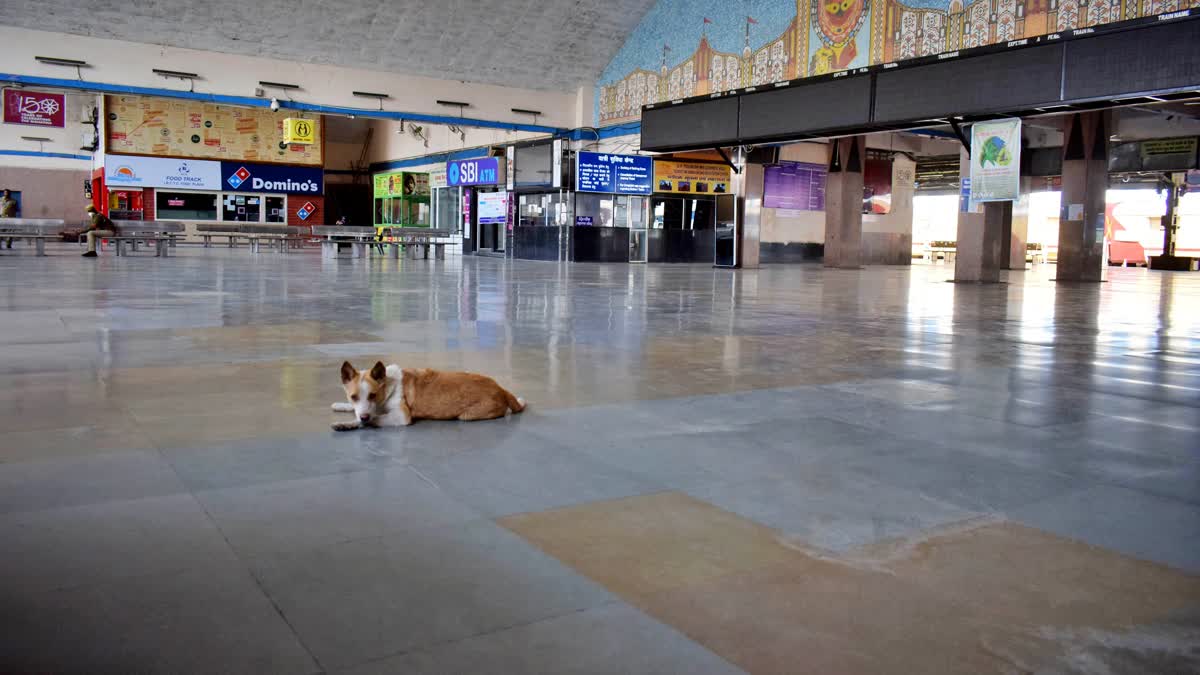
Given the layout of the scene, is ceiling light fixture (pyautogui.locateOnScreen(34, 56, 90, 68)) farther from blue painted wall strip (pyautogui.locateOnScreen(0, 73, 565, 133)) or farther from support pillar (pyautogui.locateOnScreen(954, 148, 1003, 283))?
support pillar (pyautogui.locateOnScreen(954, 148, 1003, 283))

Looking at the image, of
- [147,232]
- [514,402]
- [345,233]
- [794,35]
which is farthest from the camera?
[345,233]

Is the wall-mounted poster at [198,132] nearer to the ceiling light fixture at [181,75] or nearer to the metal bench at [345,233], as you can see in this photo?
the metal bench at [345,233]

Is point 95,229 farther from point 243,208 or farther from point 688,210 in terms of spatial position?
point 688,210

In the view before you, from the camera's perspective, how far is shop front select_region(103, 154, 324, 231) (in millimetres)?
28672

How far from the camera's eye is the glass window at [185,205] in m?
29.8

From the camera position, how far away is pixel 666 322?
25.8ft

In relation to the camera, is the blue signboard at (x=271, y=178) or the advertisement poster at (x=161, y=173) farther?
the blue signboard at (x=271, y=178)

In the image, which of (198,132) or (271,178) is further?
(271,178)

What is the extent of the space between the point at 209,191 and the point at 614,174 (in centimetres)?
1489

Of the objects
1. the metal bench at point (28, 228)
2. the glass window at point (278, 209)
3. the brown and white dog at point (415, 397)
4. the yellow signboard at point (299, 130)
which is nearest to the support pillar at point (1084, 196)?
the yellow signboard at point (299, 130)

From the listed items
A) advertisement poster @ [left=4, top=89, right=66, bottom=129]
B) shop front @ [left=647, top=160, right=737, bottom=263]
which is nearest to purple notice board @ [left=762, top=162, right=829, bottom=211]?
shop front @ [left=647, top=160, right=737, bottom=263]

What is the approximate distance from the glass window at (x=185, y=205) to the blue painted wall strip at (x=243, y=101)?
980cm

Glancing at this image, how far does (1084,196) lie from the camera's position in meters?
19.7

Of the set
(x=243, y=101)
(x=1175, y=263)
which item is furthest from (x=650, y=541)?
(x=1175, y=263)
